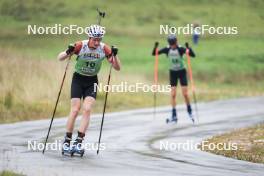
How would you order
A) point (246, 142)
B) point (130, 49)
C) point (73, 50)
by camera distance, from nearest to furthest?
point (73, 50) < point (246, 142) < point (130, 49)

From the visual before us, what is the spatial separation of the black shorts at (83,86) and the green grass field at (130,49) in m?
8.44

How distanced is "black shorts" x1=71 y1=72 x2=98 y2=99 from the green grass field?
8444 mm

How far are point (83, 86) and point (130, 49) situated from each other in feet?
164

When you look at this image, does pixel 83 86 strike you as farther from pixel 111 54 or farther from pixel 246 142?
pixel 246 142

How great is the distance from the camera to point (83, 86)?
16.3m

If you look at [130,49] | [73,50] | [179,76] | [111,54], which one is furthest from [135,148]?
[130,49]

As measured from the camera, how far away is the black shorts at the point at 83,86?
1622 cm

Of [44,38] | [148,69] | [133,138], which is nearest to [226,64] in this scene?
[148,69]

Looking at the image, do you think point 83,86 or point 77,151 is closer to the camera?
point 77,151

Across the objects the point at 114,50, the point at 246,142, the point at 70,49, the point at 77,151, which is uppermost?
the point at 114,50

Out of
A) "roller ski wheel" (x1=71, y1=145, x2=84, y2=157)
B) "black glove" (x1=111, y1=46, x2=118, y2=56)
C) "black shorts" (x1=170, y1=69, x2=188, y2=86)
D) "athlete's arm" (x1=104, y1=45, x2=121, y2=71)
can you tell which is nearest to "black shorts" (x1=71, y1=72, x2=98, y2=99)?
"athlete's arm" (x1=104, y1=45, x2=121, y2=71)

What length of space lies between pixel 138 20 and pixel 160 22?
209 cm

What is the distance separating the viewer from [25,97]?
2733 cm

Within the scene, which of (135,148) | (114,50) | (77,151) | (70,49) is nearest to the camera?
(77,151)
